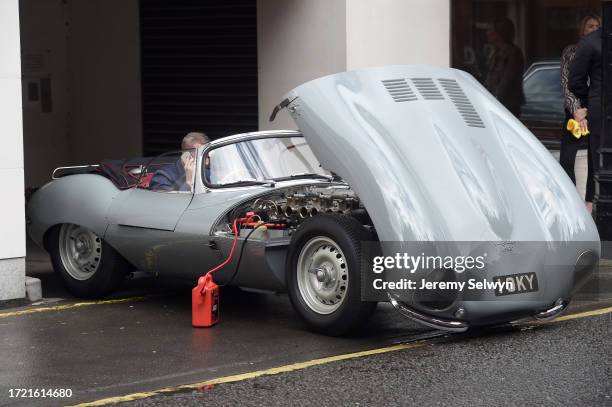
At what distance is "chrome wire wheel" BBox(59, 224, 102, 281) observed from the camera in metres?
9.45

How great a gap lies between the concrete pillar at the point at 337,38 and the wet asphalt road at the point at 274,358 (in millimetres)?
4023

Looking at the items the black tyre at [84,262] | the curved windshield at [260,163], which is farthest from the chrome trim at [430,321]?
the black tyre at [84,262]

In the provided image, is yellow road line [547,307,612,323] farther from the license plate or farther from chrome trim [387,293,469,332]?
chrome trim [387,293,469,332]

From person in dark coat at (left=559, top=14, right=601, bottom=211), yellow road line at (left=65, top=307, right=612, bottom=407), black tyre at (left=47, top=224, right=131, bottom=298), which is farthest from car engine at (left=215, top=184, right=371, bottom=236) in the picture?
person in dark coat at (left=559, top=14, right=601, bottom=211)

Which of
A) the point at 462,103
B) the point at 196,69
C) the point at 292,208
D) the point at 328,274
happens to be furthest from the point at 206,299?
the point at 196,69

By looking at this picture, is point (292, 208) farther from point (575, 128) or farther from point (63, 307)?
point (575, 128)

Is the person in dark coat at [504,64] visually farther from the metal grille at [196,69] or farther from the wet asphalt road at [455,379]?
the wet asphalt road at [455,379]

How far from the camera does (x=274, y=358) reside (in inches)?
291

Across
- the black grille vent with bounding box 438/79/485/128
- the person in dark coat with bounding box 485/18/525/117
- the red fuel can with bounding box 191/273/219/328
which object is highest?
the person in dark coat with bounding box 485/18/525/117

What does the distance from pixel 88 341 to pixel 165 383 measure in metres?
1.35

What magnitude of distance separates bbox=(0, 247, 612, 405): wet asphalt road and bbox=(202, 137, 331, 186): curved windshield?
100 centimetres

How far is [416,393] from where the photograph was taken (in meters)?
6.44

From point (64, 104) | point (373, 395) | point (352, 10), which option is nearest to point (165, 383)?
point (373, 395)

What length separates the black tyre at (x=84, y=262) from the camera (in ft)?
30.6
